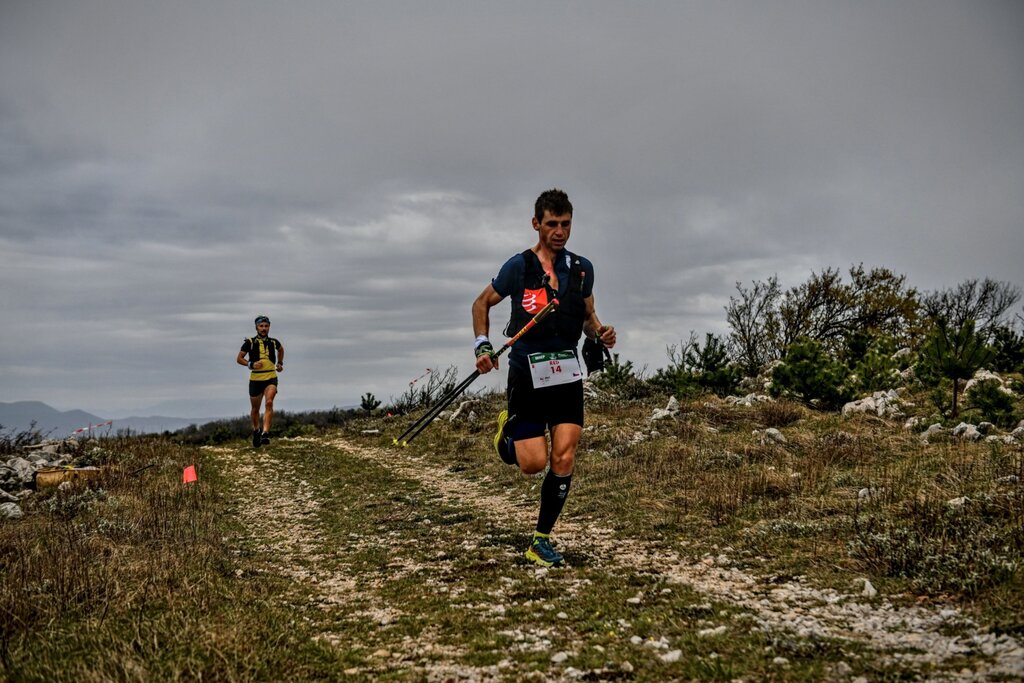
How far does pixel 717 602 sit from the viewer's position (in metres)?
4.56

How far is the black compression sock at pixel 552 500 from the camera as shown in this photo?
6074 millimetres

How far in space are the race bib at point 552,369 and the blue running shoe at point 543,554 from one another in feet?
4.54

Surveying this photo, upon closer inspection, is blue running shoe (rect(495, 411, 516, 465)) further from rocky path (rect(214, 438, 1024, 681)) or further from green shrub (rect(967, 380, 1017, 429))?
green shrub (rect(967, 380, 1017, 429))

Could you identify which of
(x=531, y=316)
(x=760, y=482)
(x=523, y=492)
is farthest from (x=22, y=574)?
(x=760, y=482)

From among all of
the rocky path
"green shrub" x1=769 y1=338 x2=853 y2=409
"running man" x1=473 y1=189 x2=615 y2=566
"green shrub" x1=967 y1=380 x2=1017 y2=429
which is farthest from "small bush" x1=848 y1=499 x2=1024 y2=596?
"green shrub" x1=769 y1=338 x2=853 y2=409

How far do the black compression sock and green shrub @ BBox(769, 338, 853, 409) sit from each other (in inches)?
441

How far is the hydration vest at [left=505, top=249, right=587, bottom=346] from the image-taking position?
6312mm

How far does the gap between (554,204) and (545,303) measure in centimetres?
93

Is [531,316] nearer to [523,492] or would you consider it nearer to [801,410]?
[523,492]

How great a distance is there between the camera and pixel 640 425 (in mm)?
13695

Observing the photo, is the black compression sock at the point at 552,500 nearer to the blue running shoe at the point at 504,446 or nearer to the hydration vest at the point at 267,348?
the blue running shoe at the point at 504,446

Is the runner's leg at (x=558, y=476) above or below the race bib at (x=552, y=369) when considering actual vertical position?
below

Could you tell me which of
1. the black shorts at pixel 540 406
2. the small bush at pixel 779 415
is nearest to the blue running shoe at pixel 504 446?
the black shorts at pixel 540 406

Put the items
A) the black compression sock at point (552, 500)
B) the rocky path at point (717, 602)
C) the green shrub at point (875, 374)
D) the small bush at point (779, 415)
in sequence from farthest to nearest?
the green shrub at point (875, 374)
the small bush at point (779, 415)
the black compression sock at point (552, 500)
the rocky path at point (717, 602)
